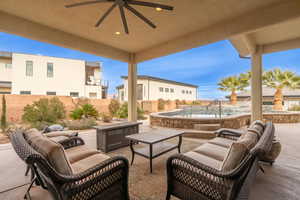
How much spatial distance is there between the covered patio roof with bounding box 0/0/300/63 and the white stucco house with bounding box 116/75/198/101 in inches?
349

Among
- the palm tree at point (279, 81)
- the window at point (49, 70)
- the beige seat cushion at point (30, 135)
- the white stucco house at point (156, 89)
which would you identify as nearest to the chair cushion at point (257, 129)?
the beige seat cushion at point (30, 135)

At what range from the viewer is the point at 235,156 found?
4.54 ft

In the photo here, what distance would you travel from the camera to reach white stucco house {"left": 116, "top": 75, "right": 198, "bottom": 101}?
13891 millimetres

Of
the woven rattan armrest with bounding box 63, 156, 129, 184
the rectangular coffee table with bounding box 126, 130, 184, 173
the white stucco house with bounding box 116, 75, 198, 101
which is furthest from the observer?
the white stucco house with bounding box 116, 75, 198, 101

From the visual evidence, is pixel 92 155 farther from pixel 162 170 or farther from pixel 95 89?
pixel 95 89

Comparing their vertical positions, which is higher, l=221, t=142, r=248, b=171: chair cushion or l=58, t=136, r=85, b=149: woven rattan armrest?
l=221, t=142, r=248, b=171: chair cushion

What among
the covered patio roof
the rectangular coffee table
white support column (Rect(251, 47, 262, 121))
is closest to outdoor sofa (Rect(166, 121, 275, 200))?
the rectangular coffee table

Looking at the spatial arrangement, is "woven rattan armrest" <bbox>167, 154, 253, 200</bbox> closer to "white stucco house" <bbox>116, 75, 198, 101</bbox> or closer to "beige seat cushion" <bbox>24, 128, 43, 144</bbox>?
"beige seat cushion" <bbox>24, 128, 43, 144</bbox>

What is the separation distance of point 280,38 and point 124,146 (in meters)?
6.11

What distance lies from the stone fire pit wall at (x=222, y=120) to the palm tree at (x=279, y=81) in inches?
81.4

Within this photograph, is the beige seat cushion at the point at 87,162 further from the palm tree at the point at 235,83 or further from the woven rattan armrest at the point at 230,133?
the palm tree at the point at 235,83

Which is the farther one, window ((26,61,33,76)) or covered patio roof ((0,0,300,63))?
window ((26,61,33,76))

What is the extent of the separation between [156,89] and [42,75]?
32.2ft

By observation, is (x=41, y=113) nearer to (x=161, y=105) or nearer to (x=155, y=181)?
(x=155, y=181)
